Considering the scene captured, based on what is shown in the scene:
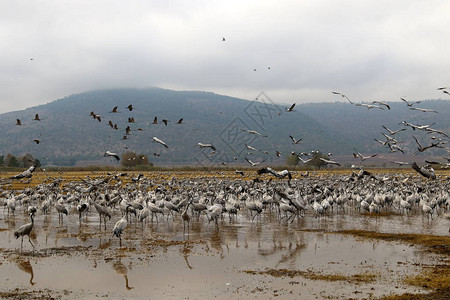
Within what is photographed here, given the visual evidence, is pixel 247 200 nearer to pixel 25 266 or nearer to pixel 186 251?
pixel 186 251

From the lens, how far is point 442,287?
41.6ft

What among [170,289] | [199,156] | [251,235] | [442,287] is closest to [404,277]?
[442,287]

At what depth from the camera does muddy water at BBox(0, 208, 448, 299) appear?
42.2 ft

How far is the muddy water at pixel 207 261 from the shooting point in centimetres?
1288

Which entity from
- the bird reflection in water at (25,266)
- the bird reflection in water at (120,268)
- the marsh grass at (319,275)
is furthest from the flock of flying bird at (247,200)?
the marsh grass at (319,275)

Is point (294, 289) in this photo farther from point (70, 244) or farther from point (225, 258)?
point (70, 244)

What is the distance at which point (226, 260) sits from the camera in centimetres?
1659

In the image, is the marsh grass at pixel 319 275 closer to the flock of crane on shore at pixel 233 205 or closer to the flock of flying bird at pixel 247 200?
the flock of flying bird at pixel 247 200

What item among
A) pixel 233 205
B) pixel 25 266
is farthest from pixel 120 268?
pixel 233 205

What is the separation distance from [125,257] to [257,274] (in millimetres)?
5250

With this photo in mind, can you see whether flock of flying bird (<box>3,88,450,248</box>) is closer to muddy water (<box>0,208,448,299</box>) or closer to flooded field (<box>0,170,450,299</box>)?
flooded field (<box>0,170,450,299</box>)

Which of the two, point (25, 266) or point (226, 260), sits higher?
point (25, 266)

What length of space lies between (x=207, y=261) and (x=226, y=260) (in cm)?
70

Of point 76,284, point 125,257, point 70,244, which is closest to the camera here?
point 76,284
